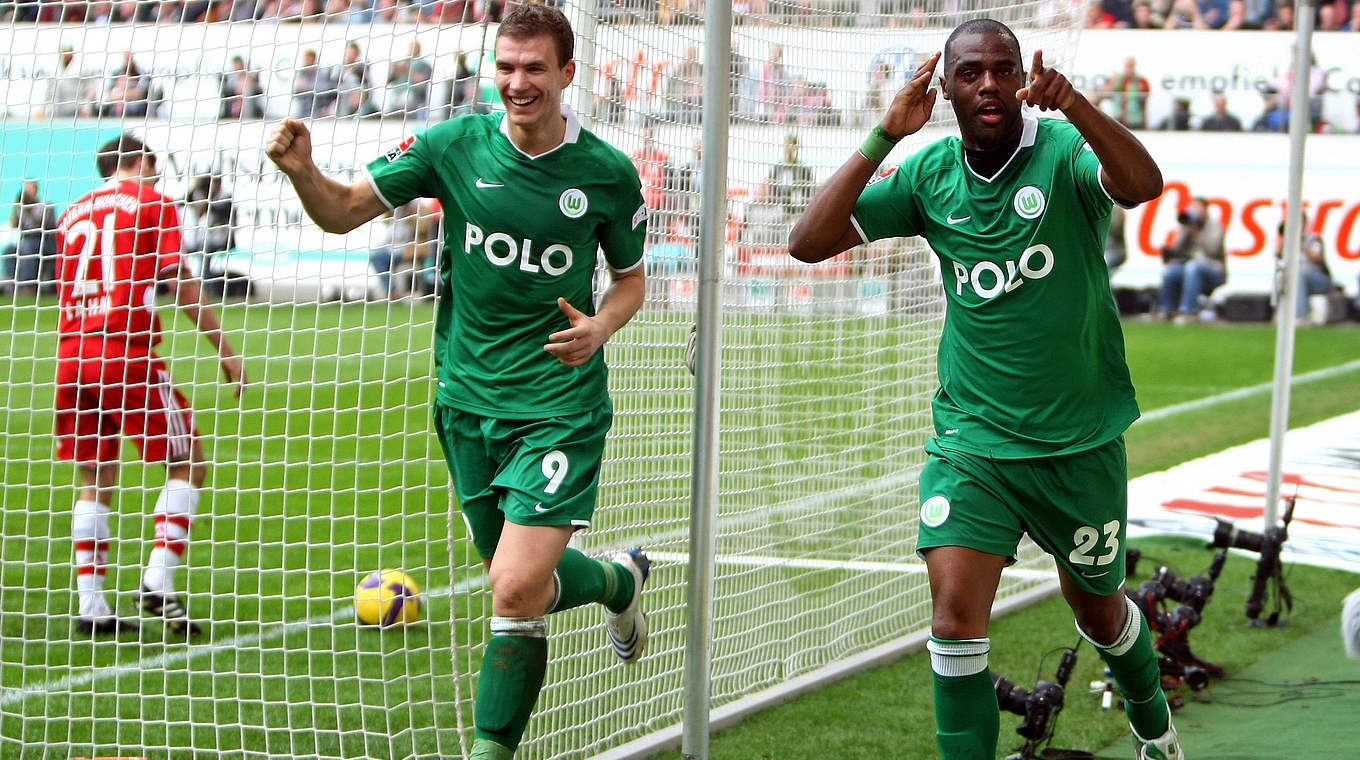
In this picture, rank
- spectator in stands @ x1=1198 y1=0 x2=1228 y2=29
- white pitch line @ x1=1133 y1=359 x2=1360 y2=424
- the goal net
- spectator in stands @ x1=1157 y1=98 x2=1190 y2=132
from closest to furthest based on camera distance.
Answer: the goal net, white pitch line @ x1=1133 y1=359 x2=1360 y2=424, spectator in stands @ x1=1157 y1=98 x2=1190 y2=132, spectator in stands @ x1=1198 y1=0 x2=1228 y2=29

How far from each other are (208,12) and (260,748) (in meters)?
2.45

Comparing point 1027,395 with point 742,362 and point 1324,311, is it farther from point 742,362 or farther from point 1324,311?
point 1324,311

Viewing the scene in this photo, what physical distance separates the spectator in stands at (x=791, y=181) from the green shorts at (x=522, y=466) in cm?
203

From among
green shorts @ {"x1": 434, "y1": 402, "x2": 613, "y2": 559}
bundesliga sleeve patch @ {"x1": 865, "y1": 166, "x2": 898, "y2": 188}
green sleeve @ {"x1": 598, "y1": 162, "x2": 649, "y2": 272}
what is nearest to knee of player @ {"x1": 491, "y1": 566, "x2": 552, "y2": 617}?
green shorts @ {"x1": 434, "y1": 402, "x2": 613, "y2": 559}

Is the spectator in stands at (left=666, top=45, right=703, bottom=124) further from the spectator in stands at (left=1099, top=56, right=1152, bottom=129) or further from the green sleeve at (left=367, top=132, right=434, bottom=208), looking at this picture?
the spectator in stands at (left=1099, top=56, right=1152, bottom=129)

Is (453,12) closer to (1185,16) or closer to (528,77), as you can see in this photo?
(528,77)

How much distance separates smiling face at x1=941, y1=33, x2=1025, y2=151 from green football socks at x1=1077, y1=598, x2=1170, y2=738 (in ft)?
4.82

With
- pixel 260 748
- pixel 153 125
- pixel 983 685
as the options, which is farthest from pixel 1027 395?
pixel 153 125

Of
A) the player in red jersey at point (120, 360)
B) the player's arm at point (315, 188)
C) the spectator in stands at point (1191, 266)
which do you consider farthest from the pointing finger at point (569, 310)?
the spectator in stands at point (1191, 266)

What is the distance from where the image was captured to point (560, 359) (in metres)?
3.98

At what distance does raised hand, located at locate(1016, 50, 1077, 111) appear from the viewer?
141 inches

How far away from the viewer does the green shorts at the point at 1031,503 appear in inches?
156

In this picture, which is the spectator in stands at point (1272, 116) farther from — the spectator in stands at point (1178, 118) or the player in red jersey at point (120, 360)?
the player in red jersey at point (120, 360)

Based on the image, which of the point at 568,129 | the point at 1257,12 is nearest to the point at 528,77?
the point at 568,129
